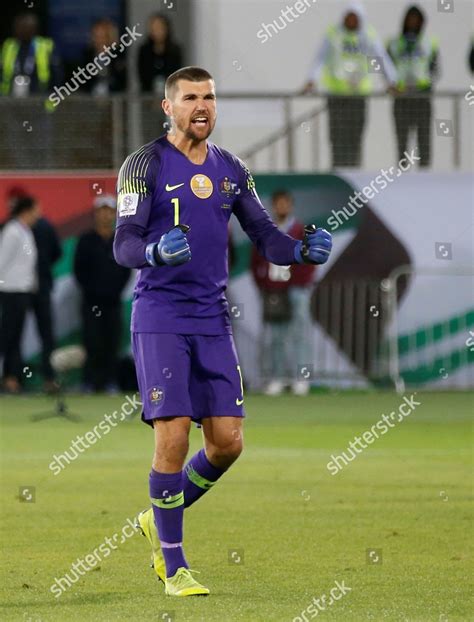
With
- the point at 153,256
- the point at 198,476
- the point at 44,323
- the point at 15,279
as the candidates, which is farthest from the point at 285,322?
the point at 153,256

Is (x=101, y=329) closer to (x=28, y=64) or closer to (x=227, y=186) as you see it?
(x=28, y=64)

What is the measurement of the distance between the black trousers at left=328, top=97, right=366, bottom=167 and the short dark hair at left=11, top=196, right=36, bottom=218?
13.9 ft

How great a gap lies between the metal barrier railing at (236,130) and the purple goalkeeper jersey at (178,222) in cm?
1413

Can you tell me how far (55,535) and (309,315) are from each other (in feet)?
42.1

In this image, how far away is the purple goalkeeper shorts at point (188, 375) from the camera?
8297 millimetres

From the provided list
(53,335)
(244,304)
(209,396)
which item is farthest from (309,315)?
(209,396)

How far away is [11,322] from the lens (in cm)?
2250

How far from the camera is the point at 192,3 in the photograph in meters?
25.8

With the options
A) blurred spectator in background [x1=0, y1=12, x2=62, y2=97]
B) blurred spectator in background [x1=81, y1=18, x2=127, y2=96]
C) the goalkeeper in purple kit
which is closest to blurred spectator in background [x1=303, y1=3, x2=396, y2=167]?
blurred spectator in background [x1=81, y1=18, x2=127, y2=96]

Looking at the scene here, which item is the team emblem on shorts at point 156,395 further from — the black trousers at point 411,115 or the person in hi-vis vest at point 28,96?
the black trousers at point 411,115

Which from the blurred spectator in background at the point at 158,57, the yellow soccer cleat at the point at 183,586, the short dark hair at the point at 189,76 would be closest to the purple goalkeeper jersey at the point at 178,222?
the short dark hair at the point at 189,76

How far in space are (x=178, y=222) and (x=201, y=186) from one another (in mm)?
217

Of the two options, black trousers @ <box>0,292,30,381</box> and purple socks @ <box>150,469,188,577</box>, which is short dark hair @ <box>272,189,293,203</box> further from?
purple socks @ <box>150,469,188,577</box>

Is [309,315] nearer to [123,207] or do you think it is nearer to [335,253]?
[335,253]
